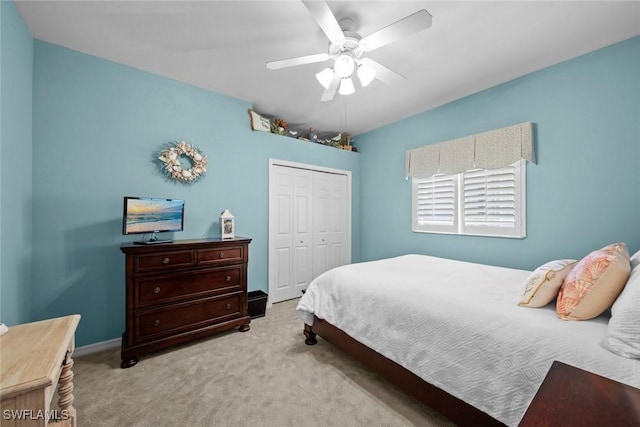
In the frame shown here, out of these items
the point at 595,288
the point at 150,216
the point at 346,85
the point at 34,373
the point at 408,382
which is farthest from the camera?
the point at 150,216

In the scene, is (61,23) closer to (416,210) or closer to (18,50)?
(18,50)

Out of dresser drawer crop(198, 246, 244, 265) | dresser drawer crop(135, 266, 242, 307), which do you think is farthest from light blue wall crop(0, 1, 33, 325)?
dresser drawer crop(198, 246, 244, 265)

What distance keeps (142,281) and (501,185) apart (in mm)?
3644

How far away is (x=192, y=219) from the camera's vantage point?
9.19ft

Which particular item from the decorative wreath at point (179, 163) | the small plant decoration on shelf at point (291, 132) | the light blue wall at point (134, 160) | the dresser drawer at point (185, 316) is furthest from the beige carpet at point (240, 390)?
the small plant decoration on shelf at point (291, 132)

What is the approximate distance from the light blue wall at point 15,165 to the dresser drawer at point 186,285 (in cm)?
73

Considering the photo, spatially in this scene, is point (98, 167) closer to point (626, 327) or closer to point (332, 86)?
point (332, 86)

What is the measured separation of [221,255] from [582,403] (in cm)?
250

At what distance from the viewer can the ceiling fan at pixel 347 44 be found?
4.77ft

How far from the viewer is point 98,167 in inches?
91.2

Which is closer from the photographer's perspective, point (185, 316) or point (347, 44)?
point (347, 44)

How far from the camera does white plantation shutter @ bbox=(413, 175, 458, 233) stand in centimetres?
320

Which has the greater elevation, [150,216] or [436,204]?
[436,204]

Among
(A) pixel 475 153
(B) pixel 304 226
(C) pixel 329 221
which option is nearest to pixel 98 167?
(B) pixel 304 226
